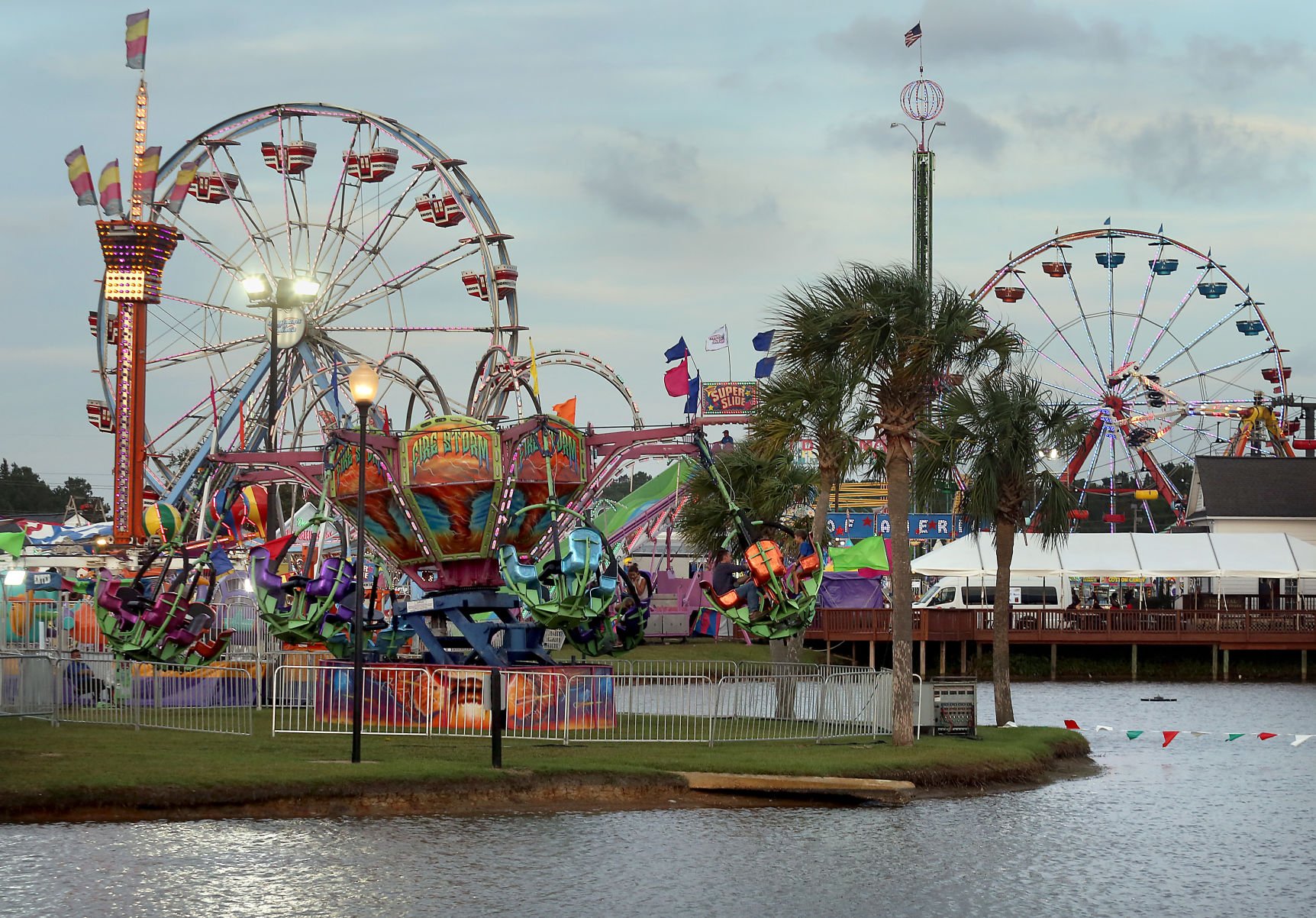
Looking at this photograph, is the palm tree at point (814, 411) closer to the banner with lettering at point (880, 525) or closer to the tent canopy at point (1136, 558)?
the tent canopy at point (1136, 558)

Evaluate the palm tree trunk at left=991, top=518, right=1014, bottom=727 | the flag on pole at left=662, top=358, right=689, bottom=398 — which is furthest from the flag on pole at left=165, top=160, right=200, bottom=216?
the palm tree trunk at left=991, top=518, right=1014, bottom=727

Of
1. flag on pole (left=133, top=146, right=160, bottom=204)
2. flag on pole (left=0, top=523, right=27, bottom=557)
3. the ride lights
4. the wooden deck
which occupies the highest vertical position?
flag on pole (left=133, top=146, right=160, bottom=204)

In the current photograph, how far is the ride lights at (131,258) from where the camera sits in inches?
1949

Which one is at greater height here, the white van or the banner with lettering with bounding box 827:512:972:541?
the banner with lettering with bounding box 827:512:972:541

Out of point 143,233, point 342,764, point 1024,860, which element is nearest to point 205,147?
point 143,233

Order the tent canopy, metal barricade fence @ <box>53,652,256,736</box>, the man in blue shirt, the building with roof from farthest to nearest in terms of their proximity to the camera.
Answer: the building with roof, the tent canopy, metal barricade fence @ <box>53,652,256,736</box>, the man in blue shirt

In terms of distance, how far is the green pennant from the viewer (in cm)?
3834

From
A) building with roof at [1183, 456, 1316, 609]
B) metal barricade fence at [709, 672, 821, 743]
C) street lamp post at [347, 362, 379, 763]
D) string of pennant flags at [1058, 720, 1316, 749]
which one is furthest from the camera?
building with roof at [1183, 456, 1316, 609]

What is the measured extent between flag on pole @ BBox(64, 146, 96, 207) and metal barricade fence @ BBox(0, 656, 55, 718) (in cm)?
2897

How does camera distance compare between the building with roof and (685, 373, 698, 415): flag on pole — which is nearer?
(685, 373, 698, 415): flag on pole

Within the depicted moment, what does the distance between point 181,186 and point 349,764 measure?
1601 inches

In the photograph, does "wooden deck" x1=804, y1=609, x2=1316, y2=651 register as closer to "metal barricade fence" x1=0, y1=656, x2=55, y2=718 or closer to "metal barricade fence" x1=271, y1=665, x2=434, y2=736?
"metal barricade fence" x1=271, y1=665, x2=434, y2=736

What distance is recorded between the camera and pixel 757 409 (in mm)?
30500

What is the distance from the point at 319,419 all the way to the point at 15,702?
101ft
